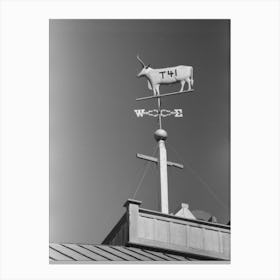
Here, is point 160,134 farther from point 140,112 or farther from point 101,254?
point 101,254

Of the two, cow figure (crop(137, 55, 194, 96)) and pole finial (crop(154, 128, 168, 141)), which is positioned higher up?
cow figure (crop(137, 55, 194, 96))

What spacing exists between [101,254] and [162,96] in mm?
1397

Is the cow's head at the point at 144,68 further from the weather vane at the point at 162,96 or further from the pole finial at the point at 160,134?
Answer: the pole finial at the point at 160,134

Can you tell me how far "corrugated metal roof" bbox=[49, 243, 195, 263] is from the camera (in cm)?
759

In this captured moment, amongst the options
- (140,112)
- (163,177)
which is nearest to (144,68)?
(140,112)

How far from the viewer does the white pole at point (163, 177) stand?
7943 mm

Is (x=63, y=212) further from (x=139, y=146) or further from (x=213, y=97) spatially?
(x=213, y=97)

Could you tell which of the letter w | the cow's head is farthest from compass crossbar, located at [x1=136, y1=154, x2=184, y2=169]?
the cow's head

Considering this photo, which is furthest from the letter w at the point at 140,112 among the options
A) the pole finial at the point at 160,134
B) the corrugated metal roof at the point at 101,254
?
the corrugated metal roof at the point at 101,254

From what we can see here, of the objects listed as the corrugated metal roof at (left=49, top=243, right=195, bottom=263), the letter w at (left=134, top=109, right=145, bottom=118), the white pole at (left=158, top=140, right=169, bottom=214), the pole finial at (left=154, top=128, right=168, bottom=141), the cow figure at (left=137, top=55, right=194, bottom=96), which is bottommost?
the corrugated metal roof at (left=49, top=243, right=195, bottom=263)

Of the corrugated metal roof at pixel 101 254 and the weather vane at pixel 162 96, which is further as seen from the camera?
the weather vane at pixel 162 96

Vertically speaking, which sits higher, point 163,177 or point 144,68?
point 144,68

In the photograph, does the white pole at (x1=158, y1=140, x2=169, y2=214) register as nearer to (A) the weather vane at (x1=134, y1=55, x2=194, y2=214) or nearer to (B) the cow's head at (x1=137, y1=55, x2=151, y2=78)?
(A) the weather vane at (x1=134, y1=55, x2=194, y2=214)

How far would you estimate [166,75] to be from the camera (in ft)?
26.4
